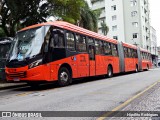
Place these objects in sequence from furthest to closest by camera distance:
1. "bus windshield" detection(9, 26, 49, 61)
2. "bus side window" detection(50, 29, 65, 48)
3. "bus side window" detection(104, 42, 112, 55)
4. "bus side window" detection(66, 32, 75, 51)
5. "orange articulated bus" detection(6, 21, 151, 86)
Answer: "bus side window" detection(104, 42, 112, 55) → "bus side window" detection(66, 32, 75, 51) → "bus side window" detection(50, 29, 65, 48) → "bus windshield" detection(9, 26, 49, 61) → "orange articulated bus" detection(6, 21, 151, 86)

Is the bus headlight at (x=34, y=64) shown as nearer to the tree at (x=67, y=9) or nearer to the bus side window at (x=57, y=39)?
the bus side window at (x=57, y=39)

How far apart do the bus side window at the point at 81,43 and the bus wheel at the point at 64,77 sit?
194 cm

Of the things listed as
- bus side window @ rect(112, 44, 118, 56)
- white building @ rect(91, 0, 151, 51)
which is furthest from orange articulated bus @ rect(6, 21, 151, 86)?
white building @ rect(91, 0, 151, 51)

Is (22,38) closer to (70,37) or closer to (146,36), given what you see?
(70,37)

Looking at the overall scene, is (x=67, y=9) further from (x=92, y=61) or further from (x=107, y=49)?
(x=92, y=61)

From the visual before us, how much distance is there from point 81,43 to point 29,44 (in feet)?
13.4

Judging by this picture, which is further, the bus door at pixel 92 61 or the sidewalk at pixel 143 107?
the bus door at pixel 92 61

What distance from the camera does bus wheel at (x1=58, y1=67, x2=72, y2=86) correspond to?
13.6m

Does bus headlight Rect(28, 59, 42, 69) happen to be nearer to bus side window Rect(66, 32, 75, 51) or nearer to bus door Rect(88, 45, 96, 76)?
bus side window Rect(66, 32, 75, 51)

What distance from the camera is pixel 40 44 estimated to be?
12680 mm

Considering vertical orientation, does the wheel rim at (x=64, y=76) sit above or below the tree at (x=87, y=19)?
below

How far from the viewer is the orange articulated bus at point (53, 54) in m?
12.4

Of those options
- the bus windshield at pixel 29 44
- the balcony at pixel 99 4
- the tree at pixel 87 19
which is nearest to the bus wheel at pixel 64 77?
the bus windshield at pixel 29 44

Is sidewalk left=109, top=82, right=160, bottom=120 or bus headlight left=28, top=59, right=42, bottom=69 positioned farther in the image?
bus headlight left=28, top=59, right=42, bottom=69
